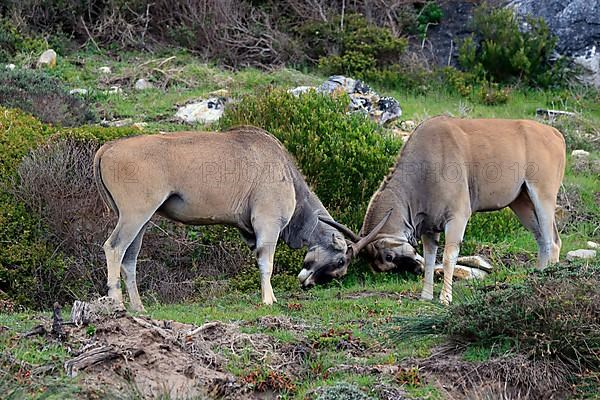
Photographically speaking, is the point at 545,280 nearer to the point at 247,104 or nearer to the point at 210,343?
the point at 210,343

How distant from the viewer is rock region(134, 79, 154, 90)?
19.5 meters

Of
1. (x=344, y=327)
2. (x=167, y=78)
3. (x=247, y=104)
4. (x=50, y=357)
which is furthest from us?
(x=167, y=78)

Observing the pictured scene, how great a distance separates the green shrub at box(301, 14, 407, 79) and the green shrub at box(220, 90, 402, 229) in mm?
6241

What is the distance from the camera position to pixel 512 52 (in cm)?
2181

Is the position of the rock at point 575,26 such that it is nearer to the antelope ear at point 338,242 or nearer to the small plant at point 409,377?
the antelope ear at point 338,242

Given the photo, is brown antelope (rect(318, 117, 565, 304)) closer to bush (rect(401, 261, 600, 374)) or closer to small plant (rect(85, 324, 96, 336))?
bush (rect(401, 261, 600, 374))

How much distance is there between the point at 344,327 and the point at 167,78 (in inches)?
457

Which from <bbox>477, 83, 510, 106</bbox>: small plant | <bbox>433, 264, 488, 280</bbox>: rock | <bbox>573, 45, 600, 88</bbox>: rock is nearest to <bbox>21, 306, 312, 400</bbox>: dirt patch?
<bbox>433, 264, 488, 280</bbox>: rock

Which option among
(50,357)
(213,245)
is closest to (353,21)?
(213,245)

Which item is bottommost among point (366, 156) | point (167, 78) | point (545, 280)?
point (167, 78)

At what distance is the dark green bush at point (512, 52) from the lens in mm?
21734

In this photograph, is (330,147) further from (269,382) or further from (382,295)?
(269,382)

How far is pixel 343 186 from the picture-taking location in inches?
569

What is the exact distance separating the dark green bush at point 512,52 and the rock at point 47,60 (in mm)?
8388
